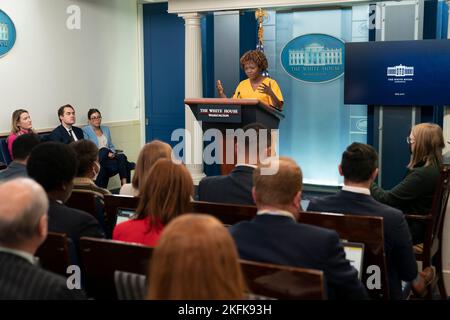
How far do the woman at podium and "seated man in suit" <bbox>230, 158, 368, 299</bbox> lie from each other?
291 cm

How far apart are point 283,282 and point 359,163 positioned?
1.20m

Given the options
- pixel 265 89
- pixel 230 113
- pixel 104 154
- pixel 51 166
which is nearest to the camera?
pixel 51 166

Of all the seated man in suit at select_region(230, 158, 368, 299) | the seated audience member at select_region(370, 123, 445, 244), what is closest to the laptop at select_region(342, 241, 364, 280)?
the seated man in suit at select_region(230, 158, 368, 299)

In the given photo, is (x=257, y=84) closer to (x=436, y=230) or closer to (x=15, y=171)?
(x=436, y=230)

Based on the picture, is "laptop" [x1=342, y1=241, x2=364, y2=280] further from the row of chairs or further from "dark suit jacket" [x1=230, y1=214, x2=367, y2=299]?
"dark suit jacket" [x1=230, y1=214, x2=367, y2=299]

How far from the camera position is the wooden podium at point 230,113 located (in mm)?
4133

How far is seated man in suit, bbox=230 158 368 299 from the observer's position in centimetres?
183

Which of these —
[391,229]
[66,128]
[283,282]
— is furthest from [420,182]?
[66,128]

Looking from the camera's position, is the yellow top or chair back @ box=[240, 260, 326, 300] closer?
chair back @ box=[240, 260, 326, 300]

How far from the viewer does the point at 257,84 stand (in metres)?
5.01

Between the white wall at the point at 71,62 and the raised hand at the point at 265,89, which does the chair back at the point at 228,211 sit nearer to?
the raised hand at the point at 265,89

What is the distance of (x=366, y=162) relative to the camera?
8.62 feet

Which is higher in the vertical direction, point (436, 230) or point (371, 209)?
point (371, 209)

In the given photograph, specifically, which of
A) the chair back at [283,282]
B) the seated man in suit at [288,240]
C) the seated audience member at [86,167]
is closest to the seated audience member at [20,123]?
the seated audience member at [86,167]
